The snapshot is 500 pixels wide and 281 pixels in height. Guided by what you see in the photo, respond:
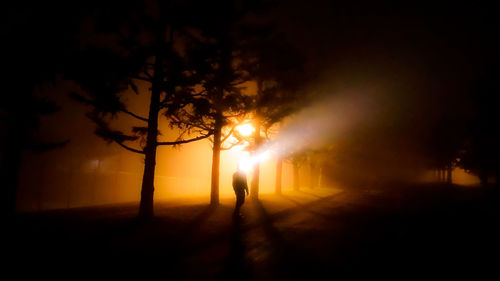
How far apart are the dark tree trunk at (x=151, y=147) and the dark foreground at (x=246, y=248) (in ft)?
1.93

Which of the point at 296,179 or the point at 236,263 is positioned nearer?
the point at 236,263

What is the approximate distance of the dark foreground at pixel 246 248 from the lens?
5.71 metres

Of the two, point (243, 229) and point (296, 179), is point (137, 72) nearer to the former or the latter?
point (243, 229)

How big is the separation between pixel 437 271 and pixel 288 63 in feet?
45.9

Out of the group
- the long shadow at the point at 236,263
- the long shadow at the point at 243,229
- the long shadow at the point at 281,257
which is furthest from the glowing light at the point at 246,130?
the long shadow at the point at 236,263

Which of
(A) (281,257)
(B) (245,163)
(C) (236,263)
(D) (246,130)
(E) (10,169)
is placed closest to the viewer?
(C) (236,263)

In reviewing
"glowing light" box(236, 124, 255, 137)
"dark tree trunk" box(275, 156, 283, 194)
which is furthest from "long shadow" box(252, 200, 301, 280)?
"dark tree trunk" box(275, 156, 283, 194)

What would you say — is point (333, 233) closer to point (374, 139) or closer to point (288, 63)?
point (288, 63)

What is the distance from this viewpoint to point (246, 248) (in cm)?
752

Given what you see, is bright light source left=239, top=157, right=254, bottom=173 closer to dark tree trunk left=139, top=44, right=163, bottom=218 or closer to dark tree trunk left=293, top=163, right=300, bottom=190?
dark tree trunk left=139, top=44, right=163, bottom=218

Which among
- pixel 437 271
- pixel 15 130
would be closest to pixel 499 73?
pixel 437 271

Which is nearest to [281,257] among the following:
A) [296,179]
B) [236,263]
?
[236,263]

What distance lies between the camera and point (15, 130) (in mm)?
11508

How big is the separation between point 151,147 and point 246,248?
5527mm
